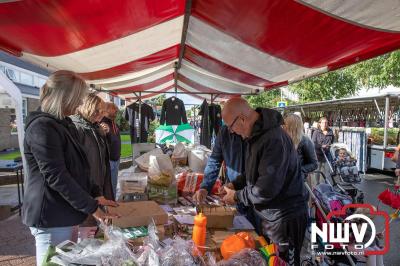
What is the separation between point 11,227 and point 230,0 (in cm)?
499

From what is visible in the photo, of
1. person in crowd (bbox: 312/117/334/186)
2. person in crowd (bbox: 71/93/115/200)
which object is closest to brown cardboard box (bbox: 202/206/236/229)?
person in crowd (bbox: 71/93/115/200)

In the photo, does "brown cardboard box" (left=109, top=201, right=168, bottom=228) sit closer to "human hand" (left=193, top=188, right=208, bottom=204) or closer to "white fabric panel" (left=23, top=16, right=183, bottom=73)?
"human hand" (left=193, top=188, right=208, bottom=204)

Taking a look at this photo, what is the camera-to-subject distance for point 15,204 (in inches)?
243

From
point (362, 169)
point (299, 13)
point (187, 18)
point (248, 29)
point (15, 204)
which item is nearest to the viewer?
point (299, 13)

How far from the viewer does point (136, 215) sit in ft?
6.57

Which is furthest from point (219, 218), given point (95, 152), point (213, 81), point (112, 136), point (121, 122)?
point (121, 122)

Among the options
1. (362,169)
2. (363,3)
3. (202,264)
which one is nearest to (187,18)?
(363,3)

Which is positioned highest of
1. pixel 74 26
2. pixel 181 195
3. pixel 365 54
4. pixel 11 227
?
pixel 74 26

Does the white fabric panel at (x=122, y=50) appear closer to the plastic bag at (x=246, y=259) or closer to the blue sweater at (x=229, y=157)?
the blue sweater at (x=229, y=157)

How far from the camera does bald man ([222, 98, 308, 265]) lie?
2.04 meters

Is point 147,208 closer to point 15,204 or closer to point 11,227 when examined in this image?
point 11,227

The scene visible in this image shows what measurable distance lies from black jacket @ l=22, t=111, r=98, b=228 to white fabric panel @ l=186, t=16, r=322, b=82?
1.54 m

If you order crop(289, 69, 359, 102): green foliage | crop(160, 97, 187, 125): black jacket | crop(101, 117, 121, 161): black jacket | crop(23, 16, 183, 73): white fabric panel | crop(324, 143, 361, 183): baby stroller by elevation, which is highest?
crop(289, 69, 359, 102): green foliage

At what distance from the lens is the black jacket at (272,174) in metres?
2.04
